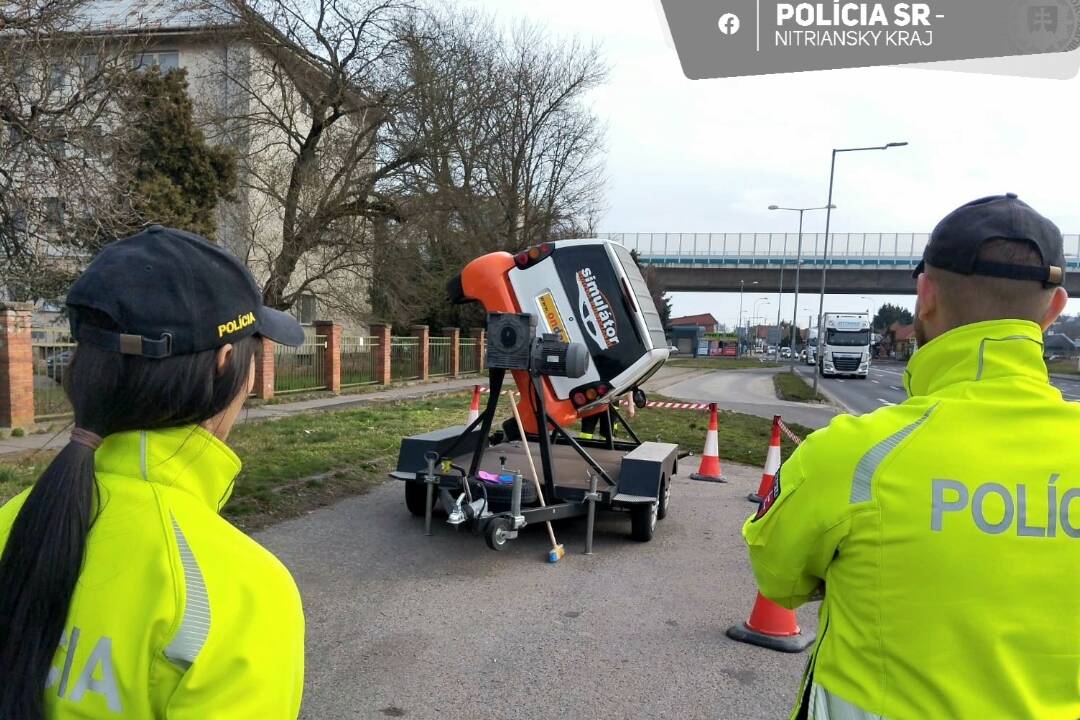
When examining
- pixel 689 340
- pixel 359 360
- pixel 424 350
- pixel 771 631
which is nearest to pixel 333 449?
pixel 771 631

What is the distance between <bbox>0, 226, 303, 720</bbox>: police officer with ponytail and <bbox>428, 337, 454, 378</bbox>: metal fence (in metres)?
26.3

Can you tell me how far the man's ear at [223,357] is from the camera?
1339mm

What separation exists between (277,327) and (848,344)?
4464cm

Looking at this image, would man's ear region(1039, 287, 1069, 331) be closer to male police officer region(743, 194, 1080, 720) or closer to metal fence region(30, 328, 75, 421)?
male police officer region(743, 194, 1080, 720)

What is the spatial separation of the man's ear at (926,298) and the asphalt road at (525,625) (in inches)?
108

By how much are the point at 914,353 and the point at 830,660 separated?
744 millimetres

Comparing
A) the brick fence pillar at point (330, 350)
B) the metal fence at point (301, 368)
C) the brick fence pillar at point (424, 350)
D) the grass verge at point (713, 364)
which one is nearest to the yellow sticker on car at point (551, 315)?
the metal fence at point (301, 368)

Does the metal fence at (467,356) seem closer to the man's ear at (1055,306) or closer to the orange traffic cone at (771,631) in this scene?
the orange traffic cone at (771,631)

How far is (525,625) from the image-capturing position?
15.7 feet

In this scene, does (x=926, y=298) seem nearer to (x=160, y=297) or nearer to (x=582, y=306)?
(x=160, y=297)

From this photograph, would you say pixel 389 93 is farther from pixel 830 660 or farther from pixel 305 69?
pixel 830 660

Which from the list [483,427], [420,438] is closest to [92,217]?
[420,438]

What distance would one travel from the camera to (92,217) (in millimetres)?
10844

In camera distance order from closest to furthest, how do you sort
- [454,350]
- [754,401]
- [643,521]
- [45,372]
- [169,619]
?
1. [169,619]
2. [643,521]
3. [45,372]
4. [754,401]
5. [454,350]
